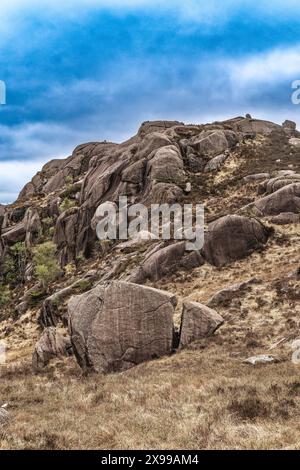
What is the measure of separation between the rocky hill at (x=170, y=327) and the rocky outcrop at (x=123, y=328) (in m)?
0.06

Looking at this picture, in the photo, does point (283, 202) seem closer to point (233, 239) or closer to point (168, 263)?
point (233, 239)

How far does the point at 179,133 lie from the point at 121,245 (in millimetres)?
37123

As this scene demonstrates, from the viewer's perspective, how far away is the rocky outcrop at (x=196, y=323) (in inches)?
955

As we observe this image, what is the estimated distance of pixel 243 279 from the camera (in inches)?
1350

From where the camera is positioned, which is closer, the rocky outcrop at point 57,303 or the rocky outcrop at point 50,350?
the rocky outcrop at point 50,350

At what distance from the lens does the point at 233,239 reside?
125 feet

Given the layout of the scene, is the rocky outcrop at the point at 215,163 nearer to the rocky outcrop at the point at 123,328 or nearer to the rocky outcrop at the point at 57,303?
the rocky outcrop at the point at 57,303

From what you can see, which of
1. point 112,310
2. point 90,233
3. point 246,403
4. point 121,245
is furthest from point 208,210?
point 246,403

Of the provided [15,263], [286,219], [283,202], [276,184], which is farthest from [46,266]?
[286,219]

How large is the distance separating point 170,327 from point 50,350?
992 centimetres

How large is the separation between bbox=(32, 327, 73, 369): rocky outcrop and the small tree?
2856 centimetres

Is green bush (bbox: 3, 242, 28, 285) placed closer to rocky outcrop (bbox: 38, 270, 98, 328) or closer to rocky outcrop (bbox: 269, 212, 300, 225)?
rocky outcrop (bbox: 38, 270, 98, 328)

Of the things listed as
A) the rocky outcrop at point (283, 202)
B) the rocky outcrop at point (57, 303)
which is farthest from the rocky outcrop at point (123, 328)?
the rocky outcrop at point (283, 202)

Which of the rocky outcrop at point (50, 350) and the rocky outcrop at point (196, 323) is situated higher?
the rocky outcrop at point (196, 323)
